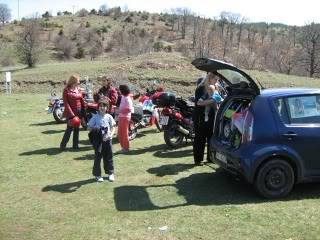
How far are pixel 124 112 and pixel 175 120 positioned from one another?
3.93 feet

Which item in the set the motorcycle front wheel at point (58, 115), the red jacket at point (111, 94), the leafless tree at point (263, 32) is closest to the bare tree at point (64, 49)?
the leafless tree at point (263, 32)

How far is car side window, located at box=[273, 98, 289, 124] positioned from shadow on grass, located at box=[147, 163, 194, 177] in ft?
8.91

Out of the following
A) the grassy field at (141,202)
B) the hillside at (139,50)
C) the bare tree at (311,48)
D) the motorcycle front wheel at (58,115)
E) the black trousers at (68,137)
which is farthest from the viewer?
the bare tree at (311,48)

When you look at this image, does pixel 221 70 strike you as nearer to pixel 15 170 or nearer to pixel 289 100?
pixel 289 100

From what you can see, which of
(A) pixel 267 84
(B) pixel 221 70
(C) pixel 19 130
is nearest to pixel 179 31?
(A) pixel 267 84

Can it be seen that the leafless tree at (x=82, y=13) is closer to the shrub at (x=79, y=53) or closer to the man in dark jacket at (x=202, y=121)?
the shrub at (x=79, y=53)

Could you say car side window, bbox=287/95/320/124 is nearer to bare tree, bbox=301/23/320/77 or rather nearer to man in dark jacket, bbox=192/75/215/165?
man in dark jacket, bbox=192/75/215/165

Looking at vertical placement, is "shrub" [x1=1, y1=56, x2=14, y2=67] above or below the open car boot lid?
below

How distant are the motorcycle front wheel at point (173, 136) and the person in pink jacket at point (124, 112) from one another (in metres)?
0.93

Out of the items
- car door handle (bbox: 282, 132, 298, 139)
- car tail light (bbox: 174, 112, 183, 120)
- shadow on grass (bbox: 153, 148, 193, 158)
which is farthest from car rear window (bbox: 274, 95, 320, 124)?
car tail light (bbox: 174, 112, 183, 120)

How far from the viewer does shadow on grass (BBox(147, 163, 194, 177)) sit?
33.8 ft

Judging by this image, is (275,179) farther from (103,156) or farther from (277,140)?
(103,156)

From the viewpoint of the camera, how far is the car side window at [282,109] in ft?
27.1

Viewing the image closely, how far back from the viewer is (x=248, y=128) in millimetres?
8234
